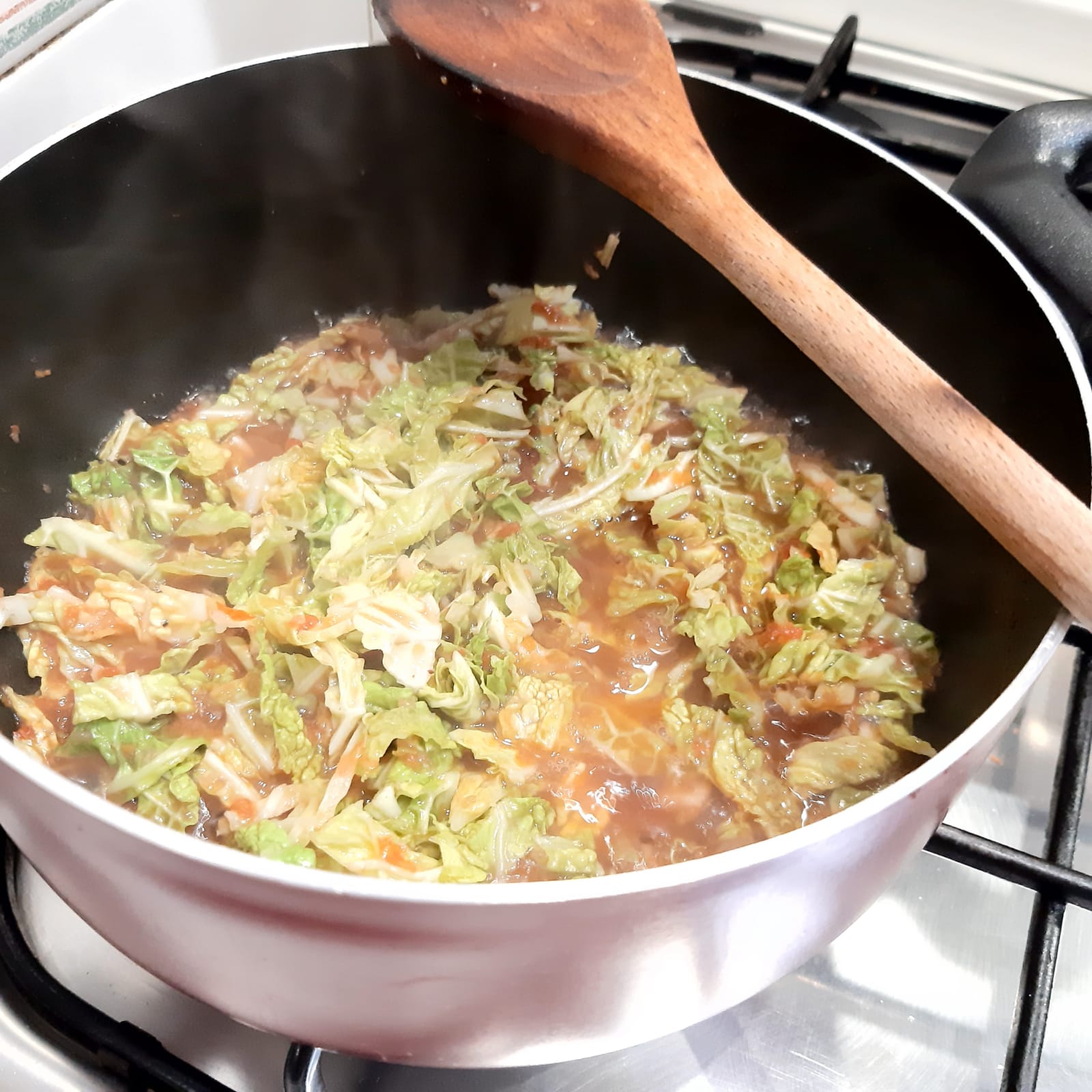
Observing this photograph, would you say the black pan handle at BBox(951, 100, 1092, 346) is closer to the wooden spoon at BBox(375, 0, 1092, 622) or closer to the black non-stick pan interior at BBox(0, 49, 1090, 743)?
the black non-stick pan interior at BBox(0, 49, 1090, 743)

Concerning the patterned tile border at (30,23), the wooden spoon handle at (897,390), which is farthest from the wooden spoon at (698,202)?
the patterned tile border at (30,23)

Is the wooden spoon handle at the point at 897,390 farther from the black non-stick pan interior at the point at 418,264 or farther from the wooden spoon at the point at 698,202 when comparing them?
the black non-stick pan interior at the point at 418,264

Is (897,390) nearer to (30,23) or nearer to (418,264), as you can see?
(418,264)

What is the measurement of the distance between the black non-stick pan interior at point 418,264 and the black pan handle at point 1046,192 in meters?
0.05

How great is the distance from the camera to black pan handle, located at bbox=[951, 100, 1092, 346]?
4.16 ft

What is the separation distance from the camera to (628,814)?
1.32 meters

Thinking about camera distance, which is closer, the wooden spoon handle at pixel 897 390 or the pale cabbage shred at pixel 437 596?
the wooden spoon handle at pixel 897 390

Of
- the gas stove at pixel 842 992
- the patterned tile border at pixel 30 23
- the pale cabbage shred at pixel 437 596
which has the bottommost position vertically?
the gas stove at pixel 842 992

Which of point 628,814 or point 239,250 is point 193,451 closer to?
point 239,250

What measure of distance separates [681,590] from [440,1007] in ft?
2.79

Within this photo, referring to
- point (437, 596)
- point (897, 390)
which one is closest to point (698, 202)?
point (897, 390)

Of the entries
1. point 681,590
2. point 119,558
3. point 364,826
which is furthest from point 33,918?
point 681,590

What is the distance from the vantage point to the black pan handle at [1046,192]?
1267mm

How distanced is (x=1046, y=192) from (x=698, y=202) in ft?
1.62
